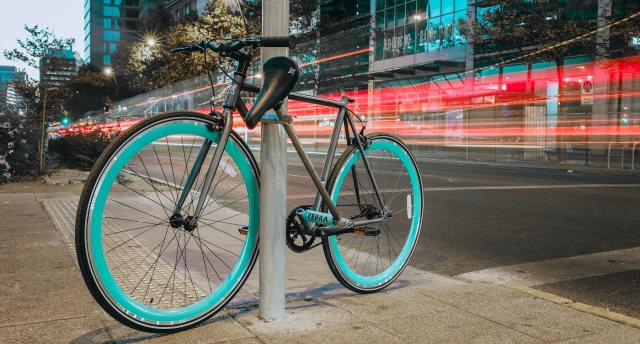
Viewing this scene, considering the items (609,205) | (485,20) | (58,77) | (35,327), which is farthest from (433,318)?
(485,20)

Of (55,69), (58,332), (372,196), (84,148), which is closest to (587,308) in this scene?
(372,196)

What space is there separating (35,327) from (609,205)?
938 cm

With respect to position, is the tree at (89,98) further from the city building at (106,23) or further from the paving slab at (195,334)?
the city building at (106,23)

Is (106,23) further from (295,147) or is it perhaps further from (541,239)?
(295,147)

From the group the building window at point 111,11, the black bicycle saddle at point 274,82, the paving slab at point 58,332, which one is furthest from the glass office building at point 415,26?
the building window at point 111,11

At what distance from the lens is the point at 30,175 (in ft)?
44.3

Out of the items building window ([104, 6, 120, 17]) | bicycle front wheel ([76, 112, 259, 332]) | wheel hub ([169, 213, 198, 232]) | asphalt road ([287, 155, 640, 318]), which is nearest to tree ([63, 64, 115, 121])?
asphalt road ([287, 155, 640, 318])

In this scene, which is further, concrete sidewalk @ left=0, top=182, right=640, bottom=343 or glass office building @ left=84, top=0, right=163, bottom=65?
glass office building @ left=84, top=0, right=163, bottom=65

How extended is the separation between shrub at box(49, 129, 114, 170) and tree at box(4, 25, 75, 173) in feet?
3.49

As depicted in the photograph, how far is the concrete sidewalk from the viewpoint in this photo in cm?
314

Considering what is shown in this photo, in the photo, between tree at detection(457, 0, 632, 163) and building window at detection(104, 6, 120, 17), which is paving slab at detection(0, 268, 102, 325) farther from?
building window at detection(104, 6, 120, 17)

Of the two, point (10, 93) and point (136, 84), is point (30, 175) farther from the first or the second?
point (136, 84)

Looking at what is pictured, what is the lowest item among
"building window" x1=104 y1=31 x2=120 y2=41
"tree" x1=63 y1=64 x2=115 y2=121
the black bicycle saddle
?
the black bicycle saddle

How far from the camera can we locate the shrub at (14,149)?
12.5m
